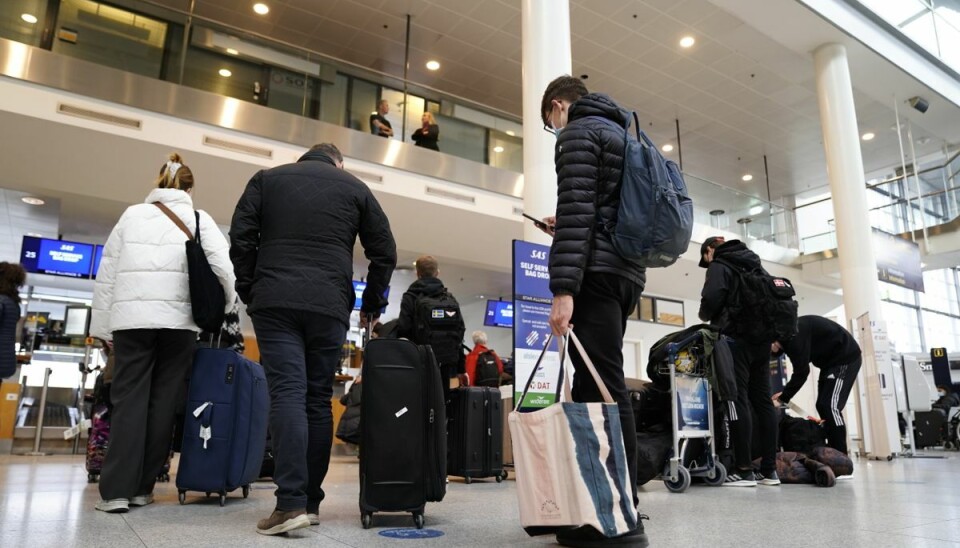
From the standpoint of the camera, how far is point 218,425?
2.96 m

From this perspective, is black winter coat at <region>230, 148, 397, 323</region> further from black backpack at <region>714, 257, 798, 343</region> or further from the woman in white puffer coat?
black backpack at <region>714, 257, 798, 343</region>

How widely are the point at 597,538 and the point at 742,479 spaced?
9.68ft

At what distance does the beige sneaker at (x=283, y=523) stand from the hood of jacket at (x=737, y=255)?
11.2 feet

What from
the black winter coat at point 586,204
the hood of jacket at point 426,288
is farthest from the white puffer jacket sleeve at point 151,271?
the hood of jacket at point 426,288

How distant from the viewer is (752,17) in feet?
33.7

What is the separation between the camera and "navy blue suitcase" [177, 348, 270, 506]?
2.90 m

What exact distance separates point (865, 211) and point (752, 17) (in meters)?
3.62

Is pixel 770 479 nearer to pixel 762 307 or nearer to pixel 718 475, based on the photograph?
pixel 718 475

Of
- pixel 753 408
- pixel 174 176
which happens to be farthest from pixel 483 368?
pixel 174 176

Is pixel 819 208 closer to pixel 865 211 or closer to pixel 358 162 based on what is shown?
pixel 865 211

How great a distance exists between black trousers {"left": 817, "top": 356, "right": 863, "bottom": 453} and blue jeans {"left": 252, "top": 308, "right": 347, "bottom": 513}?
14.7 ft

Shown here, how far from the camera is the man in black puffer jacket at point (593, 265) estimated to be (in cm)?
203

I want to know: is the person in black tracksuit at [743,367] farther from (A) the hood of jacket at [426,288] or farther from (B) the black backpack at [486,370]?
(B) the black backpack at [486,370]

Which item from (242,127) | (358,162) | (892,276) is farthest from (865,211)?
(242,127)
